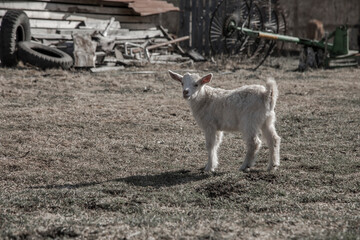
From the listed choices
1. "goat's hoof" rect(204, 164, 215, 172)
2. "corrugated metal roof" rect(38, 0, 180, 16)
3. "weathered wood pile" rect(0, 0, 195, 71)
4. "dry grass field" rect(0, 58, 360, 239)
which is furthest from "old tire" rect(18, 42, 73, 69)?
"goat's hoof" rect(204, 164, 215, 172)

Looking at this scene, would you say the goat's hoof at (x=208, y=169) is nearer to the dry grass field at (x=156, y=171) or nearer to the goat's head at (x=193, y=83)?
the dry grass field at (x=156, y=171)

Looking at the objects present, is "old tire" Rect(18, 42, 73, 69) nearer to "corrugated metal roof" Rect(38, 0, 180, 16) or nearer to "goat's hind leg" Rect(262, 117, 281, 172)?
"corrugated metal roof" Rect(38, 0, 180, 16)

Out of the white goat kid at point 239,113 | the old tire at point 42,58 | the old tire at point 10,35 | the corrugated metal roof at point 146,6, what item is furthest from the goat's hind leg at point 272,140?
the corrugated metal roof at point 146,6

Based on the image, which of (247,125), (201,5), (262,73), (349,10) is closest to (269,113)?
(247,125)

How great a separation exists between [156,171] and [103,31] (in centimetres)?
1152

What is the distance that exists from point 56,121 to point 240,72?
25.8 ft

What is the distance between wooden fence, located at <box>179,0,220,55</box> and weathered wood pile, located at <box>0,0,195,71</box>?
908mm

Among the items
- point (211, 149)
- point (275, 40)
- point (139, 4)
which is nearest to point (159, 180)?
point (211, 149)

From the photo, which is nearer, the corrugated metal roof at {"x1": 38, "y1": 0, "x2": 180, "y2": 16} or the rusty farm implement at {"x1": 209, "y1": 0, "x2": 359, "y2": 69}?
the rusty farm implement at {"x1": 209, "y1": 0, "x2": 359, "y2": 69}

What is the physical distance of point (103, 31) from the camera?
17.7 meters

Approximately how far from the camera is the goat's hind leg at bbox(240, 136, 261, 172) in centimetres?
656

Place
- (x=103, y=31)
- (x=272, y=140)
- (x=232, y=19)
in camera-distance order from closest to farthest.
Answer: (x=272, y=140), (x=232, y=19), (x=103, y=31)

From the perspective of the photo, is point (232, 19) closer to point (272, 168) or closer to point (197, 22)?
point (197, 22)

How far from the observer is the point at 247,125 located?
6531 mm
